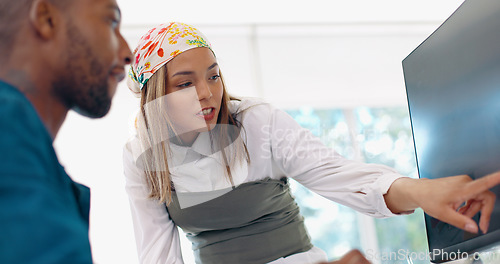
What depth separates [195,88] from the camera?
1140 millimetres

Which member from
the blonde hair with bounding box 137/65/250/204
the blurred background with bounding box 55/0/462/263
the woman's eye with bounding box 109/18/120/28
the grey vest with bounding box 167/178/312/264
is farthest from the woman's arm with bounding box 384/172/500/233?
the blurred background with bounding box 55/0/462/263

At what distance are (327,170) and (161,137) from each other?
49 cm

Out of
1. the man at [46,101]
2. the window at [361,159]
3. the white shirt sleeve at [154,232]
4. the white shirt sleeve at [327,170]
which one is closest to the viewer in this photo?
the man at [46,101]

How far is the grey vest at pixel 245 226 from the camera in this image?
1.09 meters

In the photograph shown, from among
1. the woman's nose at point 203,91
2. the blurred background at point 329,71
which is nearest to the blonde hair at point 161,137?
the woman's nose at point 203,91

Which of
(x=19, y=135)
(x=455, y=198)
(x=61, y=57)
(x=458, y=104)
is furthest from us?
(x=458, y=104)

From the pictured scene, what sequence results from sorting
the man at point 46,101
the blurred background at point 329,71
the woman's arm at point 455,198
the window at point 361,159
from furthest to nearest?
the window at point 361,159, the blurred background at point 329,71, the woman's arm at point 455,198, the man at point 46,101

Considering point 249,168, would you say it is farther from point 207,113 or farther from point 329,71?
point 329,71

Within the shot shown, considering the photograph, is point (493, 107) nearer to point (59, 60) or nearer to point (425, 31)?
point (59, 60)

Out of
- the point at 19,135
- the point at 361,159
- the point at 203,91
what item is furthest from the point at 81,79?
the point at 361,159

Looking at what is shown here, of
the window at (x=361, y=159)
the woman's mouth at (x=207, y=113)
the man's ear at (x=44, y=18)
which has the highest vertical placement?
the man's ear at (x=44, y=18)

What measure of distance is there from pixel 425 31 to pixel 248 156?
3.54m

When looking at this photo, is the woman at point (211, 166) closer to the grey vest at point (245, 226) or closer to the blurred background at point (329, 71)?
the grey vest at point (245, 226)

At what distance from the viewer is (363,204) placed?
974mm
